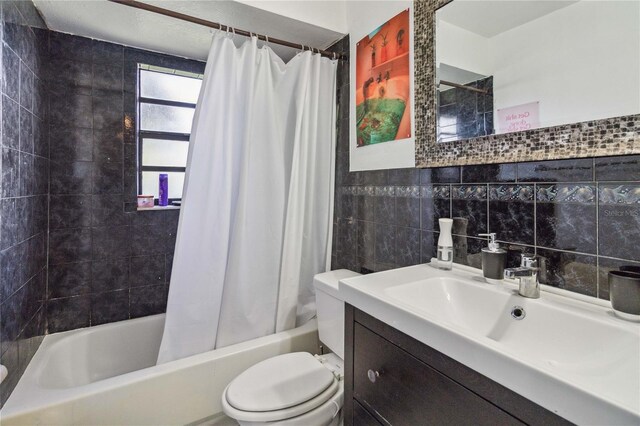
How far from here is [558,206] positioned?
0.89 metres

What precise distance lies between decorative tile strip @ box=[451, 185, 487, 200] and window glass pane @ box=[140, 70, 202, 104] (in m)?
2.05

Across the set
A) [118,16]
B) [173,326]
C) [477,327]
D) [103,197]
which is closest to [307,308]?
[173,326]

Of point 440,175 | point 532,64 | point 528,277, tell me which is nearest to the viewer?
point 528,277

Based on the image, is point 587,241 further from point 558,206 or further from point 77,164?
point 77,164

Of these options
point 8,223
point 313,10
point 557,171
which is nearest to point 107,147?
point 8,223

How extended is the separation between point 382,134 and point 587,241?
0.97 metres

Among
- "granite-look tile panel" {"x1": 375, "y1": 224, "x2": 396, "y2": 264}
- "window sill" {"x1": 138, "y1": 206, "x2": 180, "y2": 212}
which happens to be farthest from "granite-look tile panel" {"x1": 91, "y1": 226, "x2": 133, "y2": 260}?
"granite-look tile panel" {"x1": 375, "y1": 224, "x2": 396, "y2": 264}

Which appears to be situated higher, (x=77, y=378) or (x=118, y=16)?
(x=118, y=16)

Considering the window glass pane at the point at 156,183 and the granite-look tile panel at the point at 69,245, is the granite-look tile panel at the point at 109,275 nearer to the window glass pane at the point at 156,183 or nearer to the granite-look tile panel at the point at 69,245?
the granite-look tile panel at the point at 69,245

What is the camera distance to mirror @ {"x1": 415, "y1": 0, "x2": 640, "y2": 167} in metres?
0.77

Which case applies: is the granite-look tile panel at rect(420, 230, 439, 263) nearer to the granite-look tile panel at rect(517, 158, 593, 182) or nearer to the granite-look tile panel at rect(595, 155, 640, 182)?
the granite-look tile panel at rect(517, 158, 593, 182)

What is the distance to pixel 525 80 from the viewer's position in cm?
97

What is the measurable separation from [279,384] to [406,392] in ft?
2.19

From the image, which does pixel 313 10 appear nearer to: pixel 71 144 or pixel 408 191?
pixel 408 191
